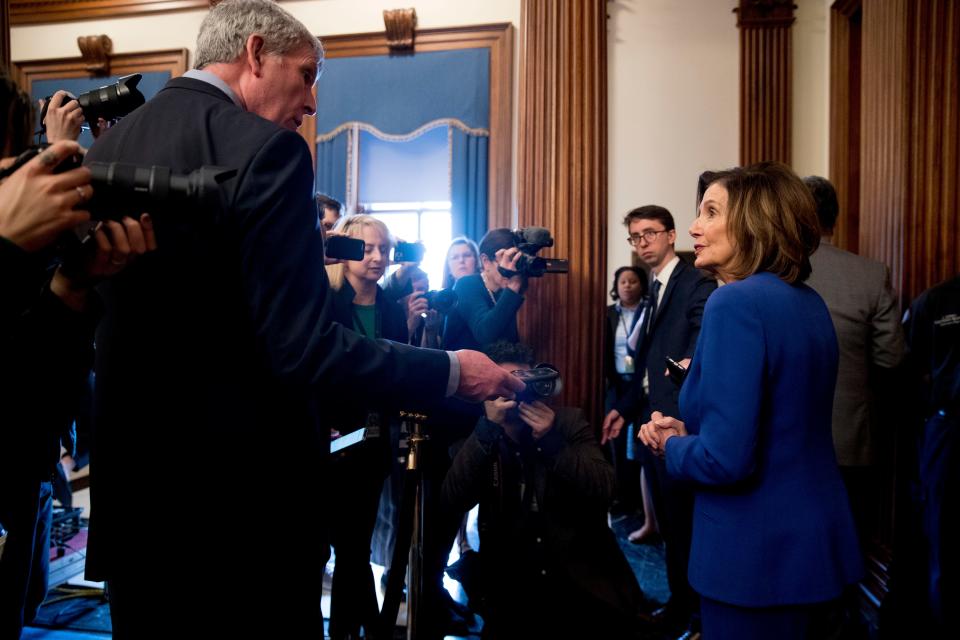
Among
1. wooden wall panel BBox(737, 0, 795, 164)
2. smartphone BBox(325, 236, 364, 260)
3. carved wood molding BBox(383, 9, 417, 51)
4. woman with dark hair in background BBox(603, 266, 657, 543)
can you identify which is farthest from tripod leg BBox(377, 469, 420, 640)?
carved wood molding BBox(383, 9, 417, 51)

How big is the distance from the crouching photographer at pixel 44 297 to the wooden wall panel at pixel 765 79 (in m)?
4.54

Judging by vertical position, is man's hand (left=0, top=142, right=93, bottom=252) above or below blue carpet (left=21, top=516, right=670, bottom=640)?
above

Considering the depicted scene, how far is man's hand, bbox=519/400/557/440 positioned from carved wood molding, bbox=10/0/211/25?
15.3 feet

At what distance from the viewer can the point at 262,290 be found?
103 cm

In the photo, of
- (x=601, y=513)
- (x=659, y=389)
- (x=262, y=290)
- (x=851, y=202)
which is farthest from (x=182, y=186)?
(x=851, y=202)

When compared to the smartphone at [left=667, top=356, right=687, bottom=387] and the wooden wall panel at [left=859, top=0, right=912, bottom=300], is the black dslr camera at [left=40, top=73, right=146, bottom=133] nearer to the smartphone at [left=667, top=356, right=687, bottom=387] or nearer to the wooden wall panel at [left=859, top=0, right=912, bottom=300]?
the smartphone at [left=667, top=356, right=687, bottom=387]

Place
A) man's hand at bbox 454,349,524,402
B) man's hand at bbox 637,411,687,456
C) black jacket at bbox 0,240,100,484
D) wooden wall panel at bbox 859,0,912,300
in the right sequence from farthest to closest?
1. wooden wall panel at bbox 859,0,912,300
2. man's hand at bbox 637,411,687,456
3. man's hand at bbox 454,349,524,402
4. black jacket at bbox 0,240,100,484

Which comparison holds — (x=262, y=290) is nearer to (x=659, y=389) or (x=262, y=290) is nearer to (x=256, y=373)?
(x=256, y=373)

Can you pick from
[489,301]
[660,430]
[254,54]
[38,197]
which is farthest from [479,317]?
[38,197]

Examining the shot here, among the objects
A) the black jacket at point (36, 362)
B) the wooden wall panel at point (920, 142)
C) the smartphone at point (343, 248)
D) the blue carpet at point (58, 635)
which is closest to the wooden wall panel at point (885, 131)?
the wooden wall panel at point (920, 142)

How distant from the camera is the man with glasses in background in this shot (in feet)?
8.49

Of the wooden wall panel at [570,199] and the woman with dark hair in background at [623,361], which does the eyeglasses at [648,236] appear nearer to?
the wooden wall panel at [570,199]

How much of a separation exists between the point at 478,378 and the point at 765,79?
436 centimetres

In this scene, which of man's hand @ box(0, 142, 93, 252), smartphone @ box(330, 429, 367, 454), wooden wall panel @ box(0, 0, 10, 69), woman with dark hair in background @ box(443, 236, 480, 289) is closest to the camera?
man's hand @ box(0, 142, 93, 252)
